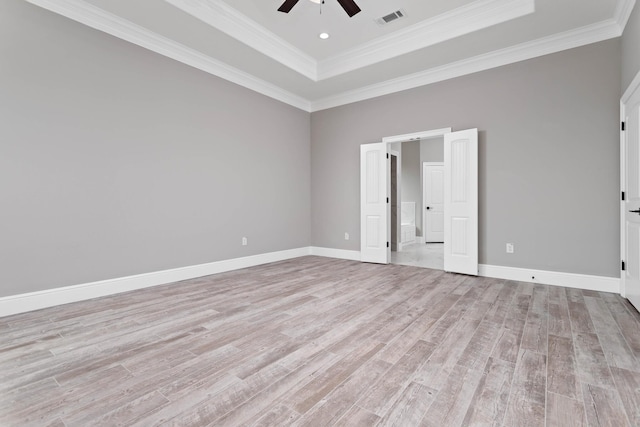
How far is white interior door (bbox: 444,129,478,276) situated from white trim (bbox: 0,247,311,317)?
3.24 meters

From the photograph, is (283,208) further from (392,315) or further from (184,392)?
(184,392)

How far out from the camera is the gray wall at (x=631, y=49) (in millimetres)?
2877

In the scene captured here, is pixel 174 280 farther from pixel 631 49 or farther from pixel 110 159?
pixel 631 49

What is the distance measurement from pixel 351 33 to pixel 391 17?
0.61 metres

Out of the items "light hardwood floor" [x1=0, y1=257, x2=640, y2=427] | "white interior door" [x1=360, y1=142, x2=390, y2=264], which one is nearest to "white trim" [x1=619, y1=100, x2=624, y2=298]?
"light hardwood floor" [x1=0, y1=257, x2=640, y2=427]

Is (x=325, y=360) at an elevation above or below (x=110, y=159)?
below

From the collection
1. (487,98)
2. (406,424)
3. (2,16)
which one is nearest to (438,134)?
(487,98)

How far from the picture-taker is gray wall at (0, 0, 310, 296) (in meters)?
2.90

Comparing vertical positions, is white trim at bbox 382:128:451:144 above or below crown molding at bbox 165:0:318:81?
below

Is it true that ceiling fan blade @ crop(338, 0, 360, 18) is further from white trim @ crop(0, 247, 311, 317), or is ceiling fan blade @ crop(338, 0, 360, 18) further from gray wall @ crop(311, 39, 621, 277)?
white trim @ crop(0, 247, 311, 317)

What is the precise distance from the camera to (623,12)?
3270mm

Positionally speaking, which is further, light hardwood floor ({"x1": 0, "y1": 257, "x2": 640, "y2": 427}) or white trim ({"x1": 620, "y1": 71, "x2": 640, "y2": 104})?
white trim ({"x1": 620, "y1": 71, "x2": 640, "y2": 104})

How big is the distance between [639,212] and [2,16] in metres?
6.33

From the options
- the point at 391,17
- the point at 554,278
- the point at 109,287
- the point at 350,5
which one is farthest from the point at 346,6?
the point at 554,278
